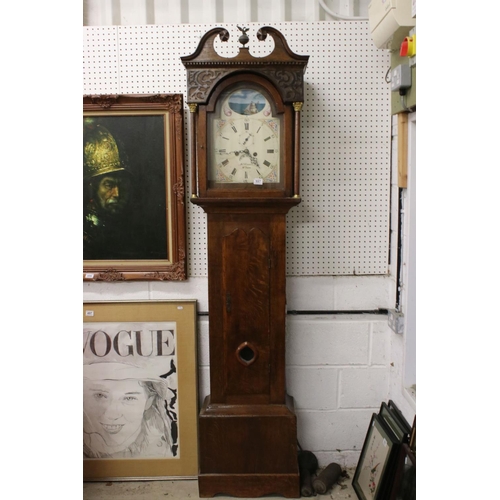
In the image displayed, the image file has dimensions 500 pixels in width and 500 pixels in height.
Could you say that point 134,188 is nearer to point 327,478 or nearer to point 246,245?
point 246,245

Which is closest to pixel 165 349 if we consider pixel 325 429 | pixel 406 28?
pixel 325 429

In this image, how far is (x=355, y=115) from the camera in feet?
7.30

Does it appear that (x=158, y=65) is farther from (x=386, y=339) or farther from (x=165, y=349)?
(x=386, y=339)

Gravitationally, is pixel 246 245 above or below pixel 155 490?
above

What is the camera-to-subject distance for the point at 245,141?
77.8 inches

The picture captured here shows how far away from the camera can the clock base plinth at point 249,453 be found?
6.93 feet

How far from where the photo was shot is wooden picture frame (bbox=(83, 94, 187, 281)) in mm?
2227

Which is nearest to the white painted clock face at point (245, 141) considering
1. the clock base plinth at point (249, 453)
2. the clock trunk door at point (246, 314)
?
the clock trunk door at point (246, 314)

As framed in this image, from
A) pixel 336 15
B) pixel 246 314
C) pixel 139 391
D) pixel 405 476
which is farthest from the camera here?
pixel 139 391

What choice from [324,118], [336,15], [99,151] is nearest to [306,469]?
[324,118]

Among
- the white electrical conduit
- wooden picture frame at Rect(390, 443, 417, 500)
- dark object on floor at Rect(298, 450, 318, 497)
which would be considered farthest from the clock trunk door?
the white electrical conduit

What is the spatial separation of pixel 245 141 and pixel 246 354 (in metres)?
0.86

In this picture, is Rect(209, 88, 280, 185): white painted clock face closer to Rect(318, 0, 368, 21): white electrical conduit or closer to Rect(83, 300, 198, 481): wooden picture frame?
Rect(318, 0, 368, 21): white electrical conduit

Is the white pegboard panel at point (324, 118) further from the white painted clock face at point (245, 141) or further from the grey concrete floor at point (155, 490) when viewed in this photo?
the grey concrete floor at point (155, 490)
